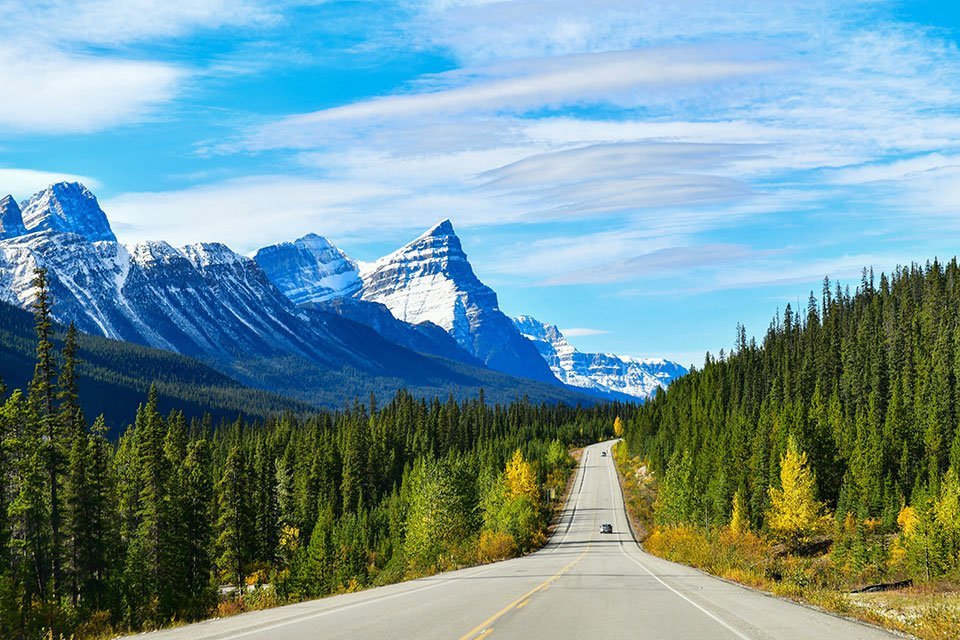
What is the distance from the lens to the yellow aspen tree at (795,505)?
3435 inches

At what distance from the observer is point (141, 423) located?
2913 inches

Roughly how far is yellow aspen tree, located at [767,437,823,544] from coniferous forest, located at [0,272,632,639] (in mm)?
23847

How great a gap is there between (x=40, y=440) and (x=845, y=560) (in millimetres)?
59442

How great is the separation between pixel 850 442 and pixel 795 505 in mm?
25335

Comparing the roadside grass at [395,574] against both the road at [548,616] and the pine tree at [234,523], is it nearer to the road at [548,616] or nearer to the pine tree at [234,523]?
the pine tree at [234,523]

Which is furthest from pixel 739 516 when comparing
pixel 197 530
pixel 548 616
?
pixel 548 616

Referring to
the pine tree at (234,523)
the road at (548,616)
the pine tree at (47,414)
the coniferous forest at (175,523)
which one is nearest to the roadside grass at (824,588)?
the road at (548,616)

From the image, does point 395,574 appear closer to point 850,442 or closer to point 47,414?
point 47,414

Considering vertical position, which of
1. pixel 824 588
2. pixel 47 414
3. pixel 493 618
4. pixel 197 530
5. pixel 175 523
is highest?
pixel 47 414

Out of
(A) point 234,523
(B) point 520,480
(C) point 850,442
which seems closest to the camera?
(A) point 234,523

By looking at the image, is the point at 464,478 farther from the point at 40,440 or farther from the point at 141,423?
the point at 40,440

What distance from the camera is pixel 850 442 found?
108688 millimetres

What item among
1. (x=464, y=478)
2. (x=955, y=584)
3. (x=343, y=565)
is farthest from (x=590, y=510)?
(x=955, y=584)

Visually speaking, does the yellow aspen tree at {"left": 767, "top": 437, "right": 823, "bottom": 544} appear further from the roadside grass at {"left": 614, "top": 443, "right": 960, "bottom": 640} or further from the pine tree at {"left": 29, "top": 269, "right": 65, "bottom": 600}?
the pine tree at {"left": 29, "top": 269, "right": 65, "bottom": 600}
